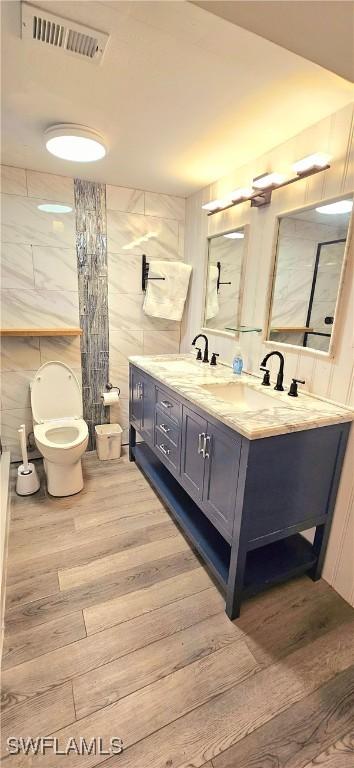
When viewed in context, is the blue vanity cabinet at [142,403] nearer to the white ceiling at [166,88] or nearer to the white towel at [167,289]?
the white towel at [167,289]

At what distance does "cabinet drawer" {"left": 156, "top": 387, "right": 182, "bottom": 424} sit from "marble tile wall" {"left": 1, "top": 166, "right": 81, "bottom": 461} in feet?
3.41

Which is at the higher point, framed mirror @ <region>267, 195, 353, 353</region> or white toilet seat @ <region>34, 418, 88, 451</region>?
framed mirror @ <region>267, 195, 353, 353</region>

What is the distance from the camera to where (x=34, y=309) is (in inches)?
101

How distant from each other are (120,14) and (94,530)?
228 cm

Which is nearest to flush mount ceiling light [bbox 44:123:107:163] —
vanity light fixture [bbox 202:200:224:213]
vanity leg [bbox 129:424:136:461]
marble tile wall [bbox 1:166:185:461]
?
marble tile wall [bbox 1:166:185:461]

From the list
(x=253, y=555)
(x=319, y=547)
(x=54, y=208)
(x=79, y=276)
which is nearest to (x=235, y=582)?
(x=253, y=555)

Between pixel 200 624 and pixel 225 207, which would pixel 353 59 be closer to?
pixel 225 207

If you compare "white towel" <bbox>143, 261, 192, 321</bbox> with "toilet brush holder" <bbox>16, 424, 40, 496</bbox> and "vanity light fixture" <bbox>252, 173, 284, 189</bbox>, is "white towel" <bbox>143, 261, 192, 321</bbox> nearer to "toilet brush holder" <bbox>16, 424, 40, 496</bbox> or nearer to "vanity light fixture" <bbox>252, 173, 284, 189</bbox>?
"vanity light fixture" <bbox>252, 173, 284, 189</bbox>

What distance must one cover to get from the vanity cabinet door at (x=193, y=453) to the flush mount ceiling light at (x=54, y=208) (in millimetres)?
1839

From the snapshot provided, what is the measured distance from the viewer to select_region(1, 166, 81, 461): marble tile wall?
2.37 metres

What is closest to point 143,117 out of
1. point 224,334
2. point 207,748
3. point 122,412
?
point 224,334

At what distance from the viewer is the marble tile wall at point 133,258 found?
2686 mm

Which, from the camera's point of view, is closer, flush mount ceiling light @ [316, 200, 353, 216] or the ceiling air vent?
the ceiling air vent

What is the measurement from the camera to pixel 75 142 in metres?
1.80
